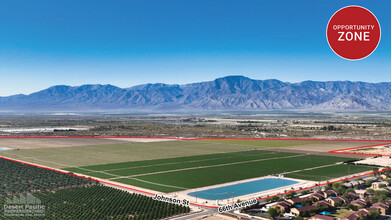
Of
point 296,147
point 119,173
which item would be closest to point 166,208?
point 119,173

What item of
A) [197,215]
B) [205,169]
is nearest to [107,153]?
[205,169]

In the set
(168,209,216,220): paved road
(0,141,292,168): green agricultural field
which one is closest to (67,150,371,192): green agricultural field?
(0,141,292,168): green agricultural field

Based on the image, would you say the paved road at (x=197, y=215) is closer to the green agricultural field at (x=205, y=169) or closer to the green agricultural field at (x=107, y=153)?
the green agricultural field at (x=205, y=169)

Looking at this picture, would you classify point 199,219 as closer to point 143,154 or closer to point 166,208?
point 166,208

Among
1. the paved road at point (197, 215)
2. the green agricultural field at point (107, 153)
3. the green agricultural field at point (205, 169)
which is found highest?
the green agricultural field at point (107, 153)

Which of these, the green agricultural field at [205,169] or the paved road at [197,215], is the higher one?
the green agricultural field at [205,169]

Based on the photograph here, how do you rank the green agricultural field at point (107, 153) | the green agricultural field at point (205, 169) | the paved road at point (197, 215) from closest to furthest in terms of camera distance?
the paved road at point (197, 215)
the green agricultural field at point (205, 169)
the green agricultural field at point (107, 153)

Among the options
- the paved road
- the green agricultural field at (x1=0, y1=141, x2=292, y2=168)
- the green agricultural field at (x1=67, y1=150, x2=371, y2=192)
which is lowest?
the paved road

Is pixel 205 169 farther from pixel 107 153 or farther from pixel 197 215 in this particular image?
pixel 107 153

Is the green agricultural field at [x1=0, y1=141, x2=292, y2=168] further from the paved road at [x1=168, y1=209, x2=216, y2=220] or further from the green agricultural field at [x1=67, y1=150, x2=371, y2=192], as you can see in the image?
the paved road at [x1=168, y1=209, x2=216, y2=220]

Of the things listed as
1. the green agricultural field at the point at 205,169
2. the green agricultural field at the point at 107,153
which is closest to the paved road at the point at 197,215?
the green agricultural field at the point at 205,169

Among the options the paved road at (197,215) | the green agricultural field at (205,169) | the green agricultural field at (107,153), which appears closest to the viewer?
the paved road at (197,215)
